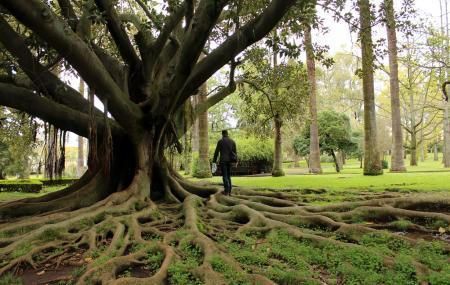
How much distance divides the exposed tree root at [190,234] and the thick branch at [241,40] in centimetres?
249

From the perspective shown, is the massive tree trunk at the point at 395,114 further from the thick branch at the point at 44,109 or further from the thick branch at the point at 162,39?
the thick branch at the point at 44,109

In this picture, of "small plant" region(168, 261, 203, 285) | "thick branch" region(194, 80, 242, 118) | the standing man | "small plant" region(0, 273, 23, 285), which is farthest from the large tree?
"thick branch" region(194, 80, 242, 118)

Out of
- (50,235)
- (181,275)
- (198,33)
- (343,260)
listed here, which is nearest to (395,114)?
(198,33)

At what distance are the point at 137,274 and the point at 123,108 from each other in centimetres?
411

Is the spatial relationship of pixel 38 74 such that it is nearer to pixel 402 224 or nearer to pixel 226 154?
pixel 226 154

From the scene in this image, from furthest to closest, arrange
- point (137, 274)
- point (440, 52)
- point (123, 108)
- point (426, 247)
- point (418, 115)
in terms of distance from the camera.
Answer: point (418, 115) → point (440, 52) → point (123, 108) → point (426, 247) → point (137, 274)

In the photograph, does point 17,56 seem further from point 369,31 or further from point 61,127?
point 369,31

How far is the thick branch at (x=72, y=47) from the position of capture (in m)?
A: 5.97

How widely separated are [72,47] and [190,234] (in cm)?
350

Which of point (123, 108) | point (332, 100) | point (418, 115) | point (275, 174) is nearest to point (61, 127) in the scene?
point (123, 108)

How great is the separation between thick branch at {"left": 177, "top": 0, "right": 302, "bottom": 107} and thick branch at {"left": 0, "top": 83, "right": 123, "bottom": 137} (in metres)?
2.22

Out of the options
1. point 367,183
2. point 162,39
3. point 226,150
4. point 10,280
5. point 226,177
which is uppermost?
point 162,39

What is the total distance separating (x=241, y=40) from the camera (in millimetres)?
6805

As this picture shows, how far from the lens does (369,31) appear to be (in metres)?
9.31
